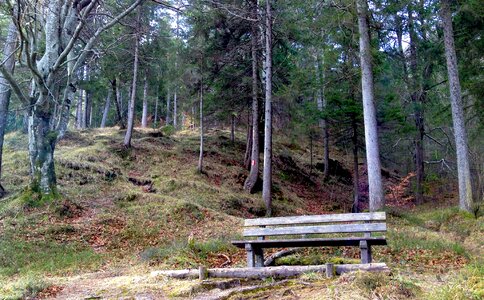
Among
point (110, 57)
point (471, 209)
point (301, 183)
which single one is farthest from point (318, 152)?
point (471, 209)

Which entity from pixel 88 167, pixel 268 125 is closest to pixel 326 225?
pixel 268 125

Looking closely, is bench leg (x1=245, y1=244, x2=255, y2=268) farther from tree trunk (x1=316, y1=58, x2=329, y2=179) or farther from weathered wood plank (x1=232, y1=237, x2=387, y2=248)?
tree trunk (x1=316, y1=58, x2=329, y2=179)

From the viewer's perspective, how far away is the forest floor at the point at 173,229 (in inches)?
197

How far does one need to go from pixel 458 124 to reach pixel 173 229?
9356 millimetres

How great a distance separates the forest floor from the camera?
16.4 ft

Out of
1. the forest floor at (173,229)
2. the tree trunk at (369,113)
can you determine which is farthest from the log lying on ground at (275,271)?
the tree trunk at (369,113)

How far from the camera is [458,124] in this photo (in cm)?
1283

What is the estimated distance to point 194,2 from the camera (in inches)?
424

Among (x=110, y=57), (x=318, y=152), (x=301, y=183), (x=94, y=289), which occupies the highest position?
(x=110, y=57)

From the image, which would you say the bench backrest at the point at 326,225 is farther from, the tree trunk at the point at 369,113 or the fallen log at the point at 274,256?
the tree trunk at the point at 369,113

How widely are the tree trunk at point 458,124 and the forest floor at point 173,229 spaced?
0.67 m

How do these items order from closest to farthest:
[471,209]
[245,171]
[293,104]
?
[471,209] → [293,104] → [245,171]

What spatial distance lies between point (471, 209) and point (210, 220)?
26.0 ft

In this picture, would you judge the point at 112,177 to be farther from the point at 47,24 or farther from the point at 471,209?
the point at 471,209
